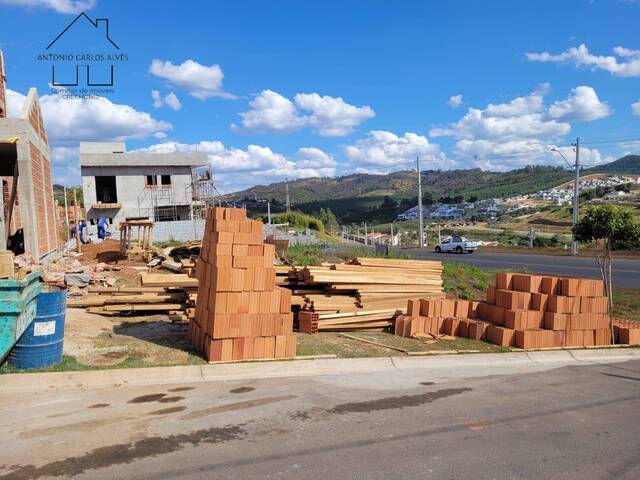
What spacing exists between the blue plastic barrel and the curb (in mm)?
328

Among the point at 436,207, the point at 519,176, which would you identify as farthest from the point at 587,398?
the point at 519,176

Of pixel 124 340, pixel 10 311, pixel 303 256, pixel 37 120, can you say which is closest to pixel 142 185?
pixel 37 120

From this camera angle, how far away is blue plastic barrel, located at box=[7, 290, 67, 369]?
26.5ft

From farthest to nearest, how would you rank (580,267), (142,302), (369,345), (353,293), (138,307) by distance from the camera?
(580,267)
(353,293)
(142,302)
(138,307)
(369,345)

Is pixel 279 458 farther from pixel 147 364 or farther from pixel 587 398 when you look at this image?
pixel 587 398

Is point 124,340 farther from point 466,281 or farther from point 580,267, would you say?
point 580,267

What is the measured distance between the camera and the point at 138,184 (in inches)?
1875

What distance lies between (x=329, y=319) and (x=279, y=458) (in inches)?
289

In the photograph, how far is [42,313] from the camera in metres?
8.18

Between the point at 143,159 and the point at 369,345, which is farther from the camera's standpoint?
the point at 143,159

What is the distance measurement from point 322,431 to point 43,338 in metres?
4.49

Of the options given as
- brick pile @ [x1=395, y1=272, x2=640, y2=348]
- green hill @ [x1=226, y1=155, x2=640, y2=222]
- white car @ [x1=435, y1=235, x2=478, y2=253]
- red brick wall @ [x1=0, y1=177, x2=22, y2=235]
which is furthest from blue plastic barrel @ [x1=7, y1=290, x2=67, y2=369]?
green hill @ [x1=226, y1=155, x2=640, y2=222]

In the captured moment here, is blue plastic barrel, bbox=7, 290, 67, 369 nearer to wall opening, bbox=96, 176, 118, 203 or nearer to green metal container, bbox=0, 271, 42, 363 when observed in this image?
green metal container, bbox=0, 271, 42, 363

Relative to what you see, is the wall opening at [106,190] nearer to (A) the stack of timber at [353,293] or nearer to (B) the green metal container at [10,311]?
(A) the stack of timber at [353,293]
